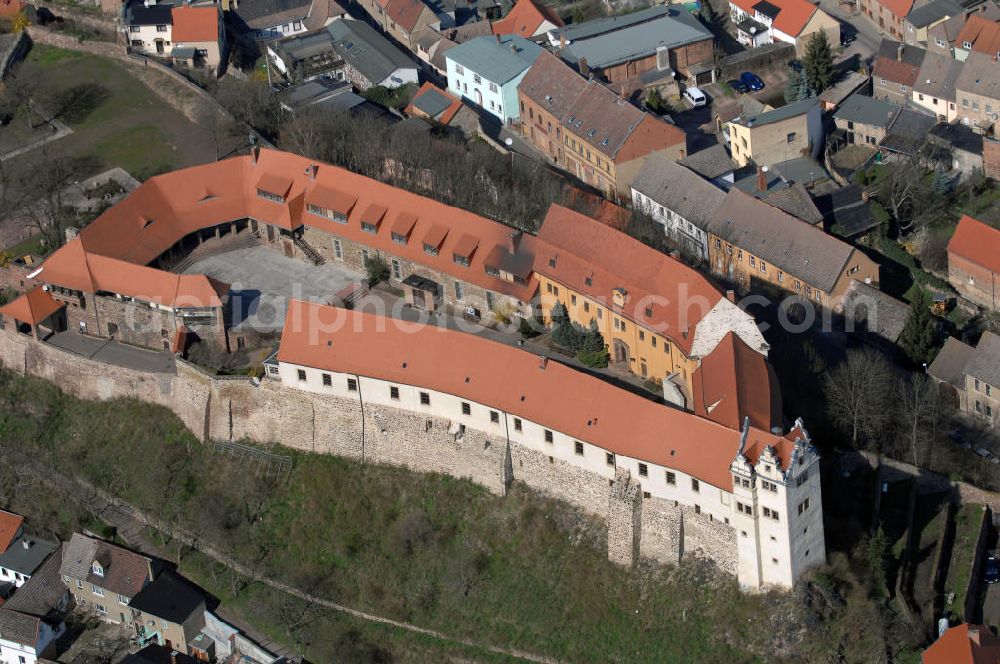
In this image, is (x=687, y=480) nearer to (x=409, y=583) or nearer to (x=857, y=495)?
(x=857, y=495)

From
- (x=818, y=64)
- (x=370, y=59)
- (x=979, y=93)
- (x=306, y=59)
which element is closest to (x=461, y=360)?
(x=370, y=59)

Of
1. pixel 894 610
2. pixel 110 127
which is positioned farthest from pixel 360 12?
pixel 894 610

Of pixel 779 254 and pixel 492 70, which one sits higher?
pixel 779 254

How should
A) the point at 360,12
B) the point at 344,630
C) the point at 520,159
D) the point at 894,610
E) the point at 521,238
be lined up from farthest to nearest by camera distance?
the point at 360,12 < the point at 520,159 < the point at 521,238 < the point at 344,630 < the point at 894,610

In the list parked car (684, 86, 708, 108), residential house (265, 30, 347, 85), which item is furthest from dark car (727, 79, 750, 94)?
residential house (265, 30, 347, 85)

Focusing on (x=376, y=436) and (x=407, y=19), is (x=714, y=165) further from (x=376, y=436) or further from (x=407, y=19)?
(x=407, y=19)

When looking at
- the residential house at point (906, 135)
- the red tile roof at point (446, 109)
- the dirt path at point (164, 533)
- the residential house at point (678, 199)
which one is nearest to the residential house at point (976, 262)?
the residential house at point (906, 135)

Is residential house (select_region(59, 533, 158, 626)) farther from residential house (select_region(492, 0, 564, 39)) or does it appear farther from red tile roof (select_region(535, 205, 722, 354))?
residential house (select_region(492, 0, 564, 39))
